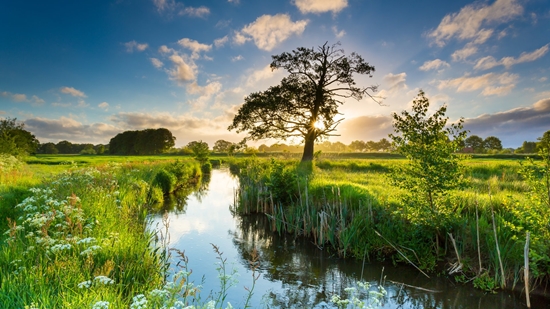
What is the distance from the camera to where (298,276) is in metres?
7.37

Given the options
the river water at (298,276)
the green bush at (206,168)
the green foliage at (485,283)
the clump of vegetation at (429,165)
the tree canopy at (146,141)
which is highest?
the tree canopy at (146,141)

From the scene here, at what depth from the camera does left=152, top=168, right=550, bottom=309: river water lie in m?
6.04

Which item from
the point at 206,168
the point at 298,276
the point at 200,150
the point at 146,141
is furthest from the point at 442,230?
the point at 146,141

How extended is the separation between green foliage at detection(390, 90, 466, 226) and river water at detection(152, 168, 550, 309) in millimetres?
1751

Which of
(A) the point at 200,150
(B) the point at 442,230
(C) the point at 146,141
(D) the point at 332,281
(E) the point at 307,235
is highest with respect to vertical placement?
(C) the point at 146,141

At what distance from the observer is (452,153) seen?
7.46 meters

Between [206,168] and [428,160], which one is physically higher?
[428,160]

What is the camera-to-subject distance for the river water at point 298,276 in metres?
6.04

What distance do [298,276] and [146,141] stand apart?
4031 inches

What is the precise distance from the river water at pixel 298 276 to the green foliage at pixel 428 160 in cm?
175

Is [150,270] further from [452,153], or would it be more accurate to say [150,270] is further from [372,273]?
[452,153]

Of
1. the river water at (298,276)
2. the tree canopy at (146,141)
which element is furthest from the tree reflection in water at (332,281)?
the tree canopy at (146,141)

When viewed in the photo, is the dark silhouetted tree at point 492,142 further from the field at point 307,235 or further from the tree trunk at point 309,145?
the field at point 307,235

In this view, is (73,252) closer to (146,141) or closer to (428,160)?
(428,160)
